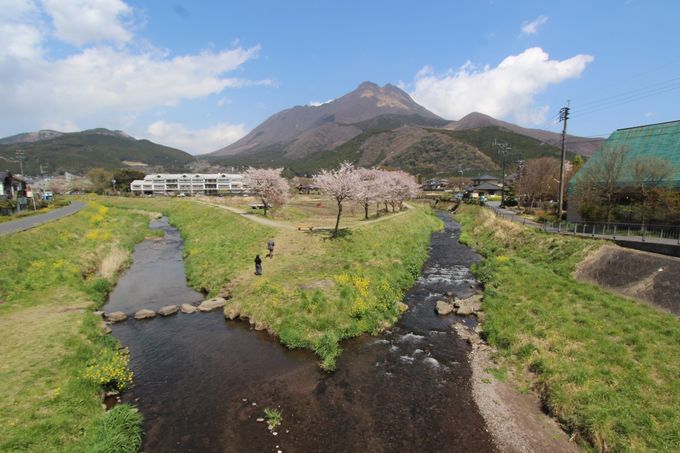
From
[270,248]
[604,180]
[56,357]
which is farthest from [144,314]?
[604,180]

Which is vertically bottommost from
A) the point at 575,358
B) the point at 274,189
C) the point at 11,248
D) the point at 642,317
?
the point at 575,358

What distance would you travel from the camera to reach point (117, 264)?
104 ft

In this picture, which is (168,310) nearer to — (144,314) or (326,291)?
(144,314)

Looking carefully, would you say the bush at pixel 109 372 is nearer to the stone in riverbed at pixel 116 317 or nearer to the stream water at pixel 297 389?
the stream water at pixel 297 389

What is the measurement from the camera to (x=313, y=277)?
83.0 feet

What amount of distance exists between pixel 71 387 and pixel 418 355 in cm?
1601

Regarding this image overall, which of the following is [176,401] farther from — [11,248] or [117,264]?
[11,248]

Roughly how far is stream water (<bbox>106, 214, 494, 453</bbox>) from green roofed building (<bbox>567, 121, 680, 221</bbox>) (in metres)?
29.6

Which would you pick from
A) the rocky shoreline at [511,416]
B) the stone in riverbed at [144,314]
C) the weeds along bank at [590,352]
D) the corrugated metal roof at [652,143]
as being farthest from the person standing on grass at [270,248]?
the corrugated metal roof at [652,143]

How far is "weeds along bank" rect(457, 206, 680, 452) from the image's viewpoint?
11.8 m

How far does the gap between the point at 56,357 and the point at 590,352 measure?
1006 inches

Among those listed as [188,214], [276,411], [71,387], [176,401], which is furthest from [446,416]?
[188,214]

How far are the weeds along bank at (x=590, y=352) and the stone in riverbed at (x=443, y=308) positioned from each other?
257 cm

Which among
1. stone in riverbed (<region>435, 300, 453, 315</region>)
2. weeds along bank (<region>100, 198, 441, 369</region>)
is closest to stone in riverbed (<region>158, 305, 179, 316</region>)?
weeds along bank (<region>100, 198, 441, 369</region>)
